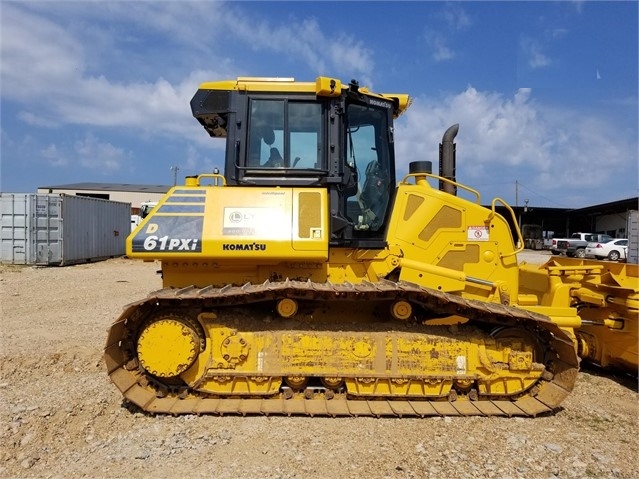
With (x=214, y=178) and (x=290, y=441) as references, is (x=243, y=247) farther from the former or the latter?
(x=290, y=441)

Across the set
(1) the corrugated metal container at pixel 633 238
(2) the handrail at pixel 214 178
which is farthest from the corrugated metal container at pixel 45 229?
(1) the corrugated metal container at pixel 633 238

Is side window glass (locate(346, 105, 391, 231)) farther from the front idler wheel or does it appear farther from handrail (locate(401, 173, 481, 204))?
the front idler wheel

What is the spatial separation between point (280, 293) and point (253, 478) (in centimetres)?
172

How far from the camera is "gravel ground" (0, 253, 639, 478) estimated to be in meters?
3.71

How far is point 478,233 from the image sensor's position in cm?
558

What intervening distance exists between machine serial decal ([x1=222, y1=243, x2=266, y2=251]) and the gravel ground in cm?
160

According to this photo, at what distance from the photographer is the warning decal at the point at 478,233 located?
557cm

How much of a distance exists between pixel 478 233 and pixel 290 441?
310 cm

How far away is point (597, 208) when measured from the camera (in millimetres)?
43625

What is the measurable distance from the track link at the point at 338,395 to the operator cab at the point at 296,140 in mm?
757

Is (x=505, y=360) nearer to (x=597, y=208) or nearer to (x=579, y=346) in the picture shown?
(x=579, y=346)

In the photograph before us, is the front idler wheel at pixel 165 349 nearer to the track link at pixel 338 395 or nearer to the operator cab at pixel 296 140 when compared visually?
the track link at pixel 338 395

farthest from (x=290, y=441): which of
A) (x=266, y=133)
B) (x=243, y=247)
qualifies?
(x=266, y=133)

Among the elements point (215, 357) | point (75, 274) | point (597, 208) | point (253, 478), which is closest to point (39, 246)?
point (75, 274)
